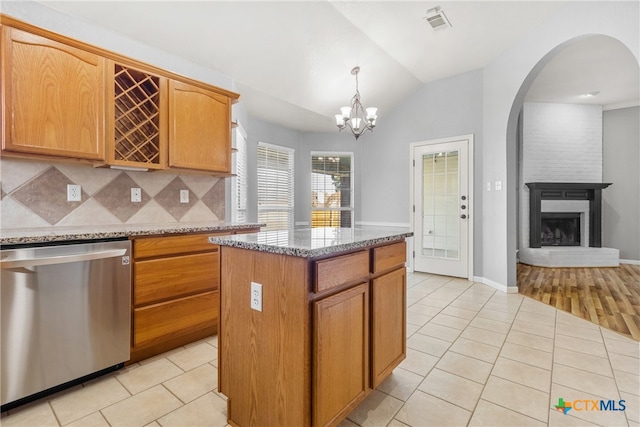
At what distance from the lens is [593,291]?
3.83m

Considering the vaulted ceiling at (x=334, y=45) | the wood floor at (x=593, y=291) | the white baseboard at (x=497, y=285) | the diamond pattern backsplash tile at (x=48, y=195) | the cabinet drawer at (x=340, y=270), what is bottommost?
the wood floor at (x=593, y=291)

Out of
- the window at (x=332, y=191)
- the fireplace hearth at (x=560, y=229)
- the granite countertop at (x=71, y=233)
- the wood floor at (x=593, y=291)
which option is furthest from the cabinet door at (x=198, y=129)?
the fireplace hearth at (x=560, y=229)

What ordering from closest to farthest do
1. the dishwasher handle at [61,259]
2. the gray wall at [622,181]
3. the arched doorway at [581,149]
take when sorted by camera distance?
the dishwasher handle at [61,259]
the arched doorway at [581,149]
the gray wall at [622,181]

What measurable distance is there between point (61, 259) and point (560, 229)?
7517mm

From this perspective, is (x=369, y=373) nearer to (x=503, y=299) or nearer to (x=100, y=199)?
(x=100, y=199)

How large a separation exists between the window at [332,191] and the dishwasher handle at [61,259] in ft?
13.4

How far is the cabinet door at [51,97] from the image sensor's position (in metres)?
1.80

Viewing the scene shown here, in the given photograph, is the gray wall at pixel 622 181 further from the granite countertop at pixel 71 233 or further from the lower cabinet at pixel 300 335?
the granite countertop at pixel 71 233

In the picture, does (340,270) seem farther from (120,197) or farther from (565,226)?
(565,226)

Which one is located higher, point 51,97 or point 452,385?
point 51,97

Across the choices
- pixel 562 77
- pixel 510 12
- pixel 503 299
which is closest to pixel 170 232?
pixel 503 299

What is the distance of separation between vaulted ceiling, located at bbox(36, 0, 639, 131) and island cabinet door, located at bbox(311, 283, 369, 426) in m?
2.71

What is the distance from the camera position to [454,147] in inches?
175

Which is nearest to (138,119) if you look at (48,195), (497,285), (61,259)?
(48,195)
